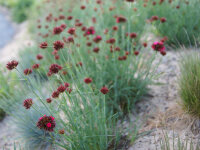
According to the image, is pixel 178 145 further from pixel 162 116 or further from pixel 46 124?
pixel 46 124

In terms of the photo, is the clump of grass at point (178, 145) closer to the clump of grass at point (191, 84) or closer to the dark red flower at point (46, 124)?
the clump of grass at point (191, 84)

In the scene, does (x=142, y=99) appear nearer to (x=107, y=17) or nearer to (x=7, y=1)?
(x=107, y=17)

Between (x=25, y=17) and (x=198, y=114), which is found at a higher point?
(x=25, y=17)

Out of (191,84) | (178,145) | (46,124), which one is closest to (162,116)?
(191,84)

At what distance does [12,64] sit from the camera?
1451 mm

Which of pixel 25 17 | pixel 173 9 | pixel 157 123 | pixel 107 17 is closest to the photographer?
pixel 157 123

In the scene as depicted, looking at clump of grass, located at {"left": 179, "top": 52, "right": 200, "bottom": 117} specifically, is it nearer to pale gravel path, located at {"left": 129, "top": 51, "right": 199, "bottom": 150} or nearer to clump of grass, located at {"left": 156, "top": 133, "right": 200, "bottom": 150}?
pale gravel path, located at {"left": 129, "top": 51, "right": 199, "bottom": 150}

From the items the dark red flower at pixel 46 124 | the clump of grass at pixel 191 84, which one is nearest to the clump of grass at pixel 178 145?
the clump of grass at pixel 191 84

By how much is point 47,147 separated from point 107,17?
2955mm

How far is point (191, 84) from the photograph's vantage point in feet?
6.15

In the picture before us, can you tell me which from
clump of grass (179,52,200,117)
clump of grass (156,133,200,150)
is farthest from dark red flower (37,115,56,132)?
clump of grass (179,52,200,117)

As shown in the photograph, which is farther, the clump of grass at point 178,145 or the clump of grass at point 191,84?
the clump of grass at point 191,84

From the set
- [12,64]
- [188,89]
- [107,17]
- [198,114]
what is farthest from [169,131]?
[107,17]

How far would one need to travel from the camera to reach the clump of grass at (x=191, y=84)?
1.84 m
